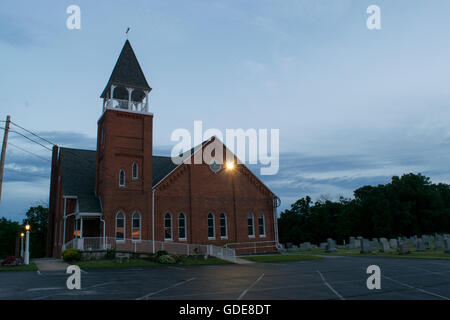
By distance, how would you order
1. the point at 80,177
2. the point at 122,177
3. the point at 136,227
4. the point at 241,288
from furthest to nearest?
the point at 80,177, the point at 122,177, the point at 136,227, the point at 241,288

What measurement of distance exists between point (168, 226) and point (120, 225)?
421cm

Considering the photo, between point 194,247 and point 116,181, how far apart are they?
8617 mm

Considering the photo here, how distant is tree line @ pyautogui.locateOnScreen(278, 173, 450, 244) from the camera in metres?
67.4

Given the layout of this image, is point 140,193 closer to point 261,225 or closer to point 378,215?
point 261,225

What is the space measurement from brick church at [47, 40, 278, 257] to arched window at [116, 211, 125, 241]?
0.26ft

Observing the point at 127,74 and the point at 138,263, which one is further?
the point at 127,74

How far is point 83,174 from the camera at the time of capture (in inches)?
1352

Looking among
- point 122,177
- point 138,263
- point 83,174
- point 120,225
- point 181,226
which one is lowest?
point 138,263

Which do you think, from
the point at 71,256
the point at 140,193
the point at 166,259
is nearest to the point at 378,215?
the point at 140,193

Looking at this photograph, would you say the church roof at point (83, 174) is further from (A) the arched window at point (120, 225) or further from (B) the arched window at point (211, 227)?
(B) the arched window at point (211, 227)

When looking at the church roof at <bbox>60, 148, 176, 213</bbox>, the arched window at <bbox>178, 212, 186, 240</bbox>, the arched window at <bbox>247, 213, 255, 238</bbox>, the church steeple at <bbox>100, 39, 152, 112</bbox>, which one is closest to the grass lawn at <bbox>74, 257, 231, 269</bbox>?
the arched window at <bbox>178, 212, 186, 240</bbox>

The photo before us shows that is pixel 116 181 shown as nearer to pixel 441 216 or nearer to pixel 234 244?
pixel 234 244

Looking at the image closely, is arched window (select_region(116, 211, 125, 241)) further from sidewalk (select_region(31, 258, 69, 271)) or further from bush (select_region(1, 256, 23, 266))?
bush (select_region(1, 256, 23, 266))

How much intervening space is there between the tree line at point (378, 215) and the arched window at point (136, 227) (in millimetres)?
51673
